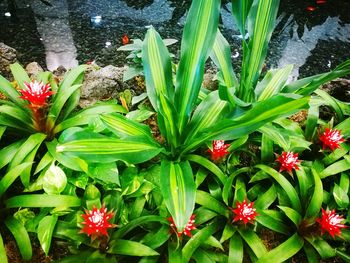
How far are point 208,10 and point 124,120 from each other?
669 mm

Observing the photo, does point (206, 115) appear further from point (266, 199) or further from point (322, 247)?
point (322, 247)

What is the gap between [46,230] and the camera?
1466mm

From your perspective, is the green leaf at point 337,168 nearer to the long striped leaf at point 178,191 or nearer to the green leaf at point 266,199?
the green leaf at point 266,199

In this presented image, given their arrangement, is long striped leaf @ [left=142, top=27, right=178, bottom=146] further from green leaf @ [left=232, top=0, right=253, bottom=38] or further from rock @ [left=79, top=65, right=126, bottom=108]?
rock @ [left=79, top=65, right=126, bottom=108]

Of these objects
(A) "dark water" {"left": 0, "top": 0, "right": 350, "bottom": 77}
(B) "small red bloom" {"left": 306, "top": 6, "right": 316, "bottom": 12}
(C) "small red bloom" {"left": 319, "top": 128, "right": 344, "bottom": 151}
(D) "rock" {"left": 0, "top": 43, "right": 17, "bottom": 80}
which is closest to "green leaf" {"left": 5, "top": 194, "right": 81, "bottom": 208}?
(D) "rock" {"left": 0, "top": 43, "right": 17, "bottom": 80}

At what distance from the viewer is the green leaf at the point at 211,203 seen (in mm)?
1653

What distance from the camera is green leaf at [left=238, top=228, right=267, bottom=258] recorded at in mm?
1605

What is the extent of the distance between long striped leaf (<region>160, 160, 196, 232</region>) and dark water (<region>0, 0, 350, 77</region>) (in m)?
1.61

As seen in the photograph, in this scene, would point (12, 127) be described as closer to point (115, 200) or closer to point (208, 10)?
point (115, 200)

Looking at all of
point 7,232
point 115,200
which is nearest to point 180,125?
point 115,200

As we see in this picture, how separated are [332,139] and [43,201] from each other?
158 centimetres

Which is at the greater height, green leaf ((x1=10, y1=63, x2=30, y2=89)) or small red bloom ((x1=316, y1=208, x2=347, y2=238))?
green leaf ((x1=10, y1=63, x2=30, y2=89))

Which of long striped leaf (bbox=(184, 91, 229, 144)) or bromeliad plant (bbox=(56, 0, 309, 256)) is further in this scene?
long striped leaf (bbox=(184, 91, 229, 144))

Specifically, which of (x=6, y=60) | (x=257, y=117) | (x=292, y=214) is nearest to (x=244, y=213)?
(x=292, y=214)
